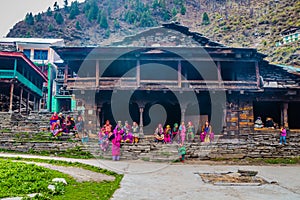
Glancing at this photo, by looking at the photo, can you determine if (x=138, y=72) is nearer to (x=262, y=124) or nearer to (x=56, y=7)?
(x=262, y=124)

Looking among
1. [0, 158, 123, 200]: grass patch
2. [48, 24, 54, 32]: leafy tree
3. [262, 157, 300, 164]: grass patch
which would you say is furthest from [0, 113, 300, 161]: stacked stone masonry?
[48, 24, 54, 32]: leafy tree

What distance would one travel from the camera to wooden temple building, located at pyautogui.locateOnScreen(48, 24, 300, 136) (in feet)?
61.2

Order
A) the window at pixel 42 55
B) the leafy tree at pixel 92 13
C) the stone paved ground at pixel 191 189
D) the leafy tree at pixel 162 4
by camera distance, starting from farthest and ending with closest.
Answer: the leafy tree at pixel 162 4 → the leafy tree at pixel 92 13 → the window at pixel 42 55 → the stone paved ground at pixel 191 189

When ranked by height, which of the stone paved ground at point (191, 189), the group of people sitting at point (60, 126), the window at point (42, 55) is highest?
the window at point (42, 55)

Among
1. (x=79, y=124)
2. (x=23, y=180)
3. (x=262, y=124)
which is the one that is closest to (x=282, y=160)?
(x=262, y=124)

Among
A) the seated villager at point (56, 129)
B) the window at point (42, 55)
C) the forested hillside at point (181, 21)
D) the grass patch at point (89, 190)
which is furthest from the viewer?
the forested hillside at point (181, 21)

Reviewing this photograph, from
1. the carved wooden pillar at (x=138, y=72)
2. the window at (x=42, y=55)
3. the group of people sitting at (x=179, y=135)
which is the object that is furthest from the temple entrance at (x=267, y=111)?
the window at (x=42, y=55)

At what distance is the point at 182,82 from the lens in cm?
1881

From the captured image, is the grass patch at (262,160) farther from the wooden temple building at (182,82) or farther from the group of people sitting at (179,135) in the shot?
the wooden temple building at (182,82)

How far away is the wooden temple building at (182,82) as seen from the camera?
18.6 meters

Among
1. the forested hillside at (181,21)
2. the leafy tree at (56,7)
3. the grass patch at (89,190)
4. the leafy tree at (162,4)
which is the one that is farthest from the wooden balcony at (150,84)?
the leafy tree at (56,7)

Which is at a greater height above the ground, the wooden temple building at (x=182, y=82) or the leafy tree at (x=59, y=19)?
the leafy tree at (x=59, y=19)

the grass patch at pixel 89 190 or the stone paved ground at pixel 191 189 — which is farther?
the stone paved ground at pixel 191 189

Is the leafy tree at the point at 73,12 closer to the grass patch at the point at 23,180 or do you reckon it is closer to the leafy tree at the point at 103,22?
the leafy tree at the point at 103,22
